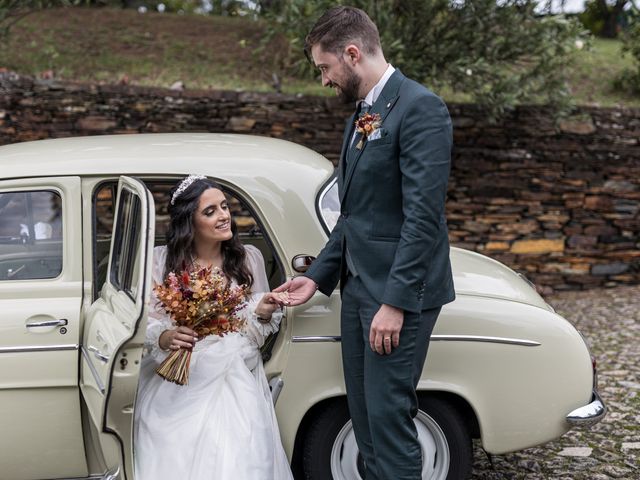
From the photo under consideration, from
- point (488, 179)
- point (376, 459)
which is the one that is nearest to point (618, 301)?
point (488, 179)

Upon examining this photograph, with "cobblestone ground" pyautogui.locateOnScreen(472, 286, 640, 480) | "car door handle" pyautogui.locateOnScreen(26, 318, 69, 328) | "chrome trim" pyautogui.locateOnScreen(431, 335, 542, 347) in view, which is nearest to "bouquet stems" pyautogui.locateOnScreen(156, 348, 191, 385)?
"car door handle" pyautogui.locateOnScreen(26, 318, 69, 328)

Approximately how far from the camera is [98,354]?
3.09 meters

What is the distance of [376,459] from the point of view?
3164mm

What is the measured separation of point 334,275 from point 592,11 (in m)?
14.3

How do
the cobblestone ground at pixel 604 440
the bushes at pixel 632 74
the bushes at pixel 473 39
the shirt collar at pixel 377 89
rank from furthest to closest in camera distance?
the bushes at pixel 632 74 → the bushes at pixel 473 39 → the cobblestone ground at pixel 604 440 → the shirt collar at pixel 377 89

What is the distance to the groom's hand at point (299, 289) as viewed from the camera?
3.31 meters

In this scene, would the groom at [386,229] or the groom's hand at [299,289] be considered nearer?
the groom at [386,229]

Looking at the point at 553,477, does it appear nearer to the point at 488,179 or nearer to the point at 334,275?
the point at 334,275

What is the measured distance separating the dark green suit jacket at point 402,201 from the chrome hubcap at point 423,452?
0.78m

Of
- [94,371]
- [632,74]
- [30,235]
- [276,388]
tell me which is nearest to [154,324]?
[94,371]

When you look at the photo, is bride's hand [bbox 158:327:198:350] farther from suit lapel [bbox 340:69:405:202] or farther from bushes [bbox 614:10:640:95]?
bushes [bbox 614:10:640:95]

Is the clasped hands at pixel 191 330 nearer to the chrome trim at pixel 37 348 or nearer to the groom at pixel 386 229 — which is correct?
the groom at pixel 386 229

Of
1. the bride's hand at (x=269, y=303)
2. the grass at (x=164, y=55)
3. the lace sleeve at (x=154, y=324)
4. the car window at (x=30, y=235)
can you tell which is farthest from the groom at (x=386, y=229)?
the grass at (x=164, y=55)

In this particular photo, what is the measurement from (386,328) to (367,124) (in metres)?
0.78
